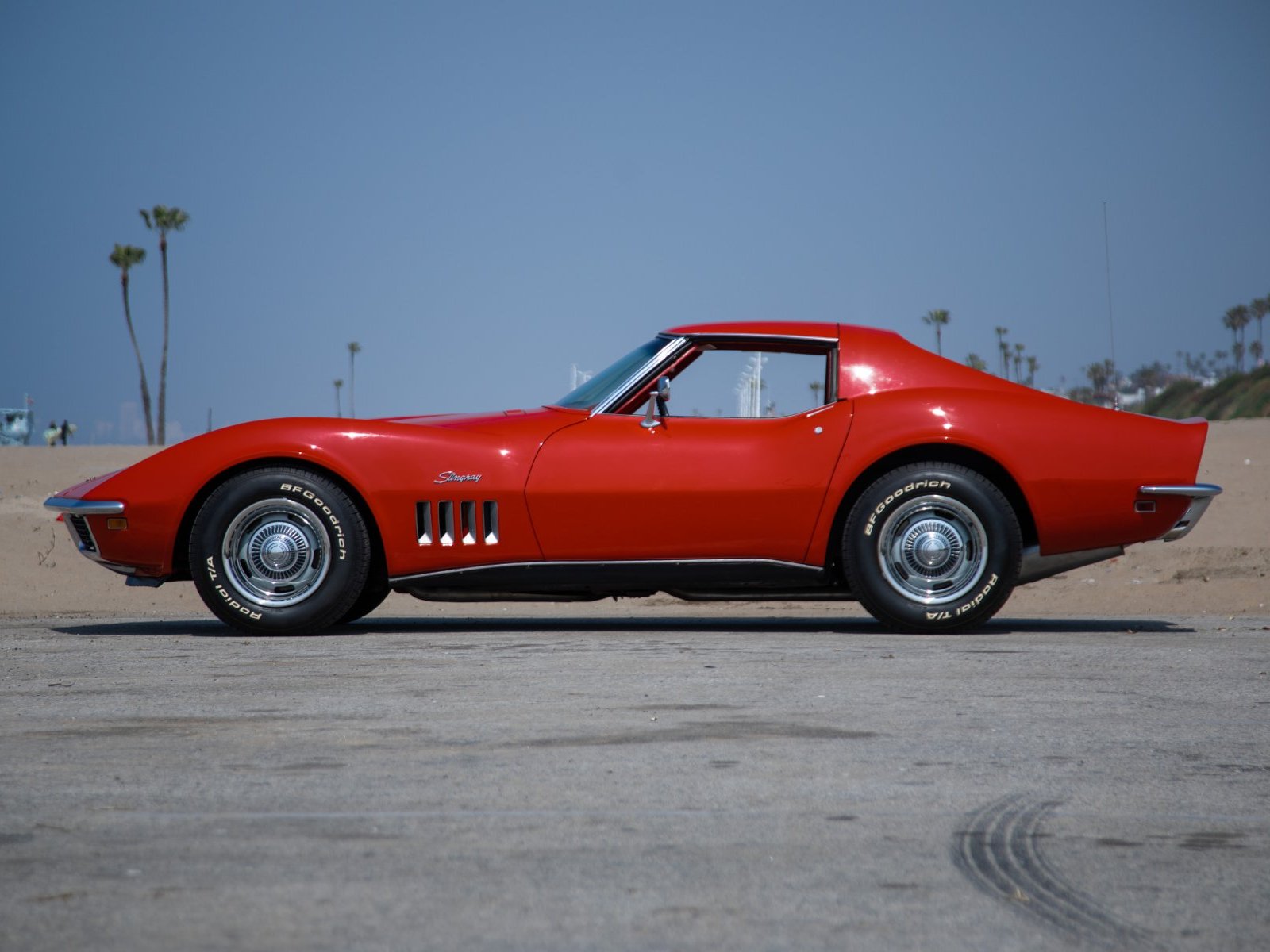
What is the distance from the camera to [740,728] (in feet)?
13.3

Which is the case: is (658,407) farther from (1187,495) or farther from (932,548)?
(1187,495)

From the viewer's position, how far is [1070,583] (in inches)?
475

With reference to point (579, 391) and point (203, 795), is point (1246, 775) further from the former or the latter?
point (579, 391)

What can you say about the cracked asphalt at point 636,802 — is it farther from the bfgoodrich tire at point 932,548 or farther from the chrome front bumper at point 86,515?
the chrome front bumper at point 86,515

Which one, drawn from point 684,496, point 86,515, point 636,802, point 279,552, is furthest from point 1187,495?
point 86,515

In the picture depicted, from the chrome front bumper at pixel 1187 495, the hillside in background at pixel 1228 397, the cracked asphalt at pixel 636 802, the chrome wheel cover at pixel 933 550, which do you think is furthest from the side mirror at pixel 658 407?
the hillside in background at pixel 1228 397

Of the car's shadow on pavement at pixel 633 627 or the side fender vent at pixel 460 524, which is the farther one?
the car's shadow on pavement at pixel 633 627

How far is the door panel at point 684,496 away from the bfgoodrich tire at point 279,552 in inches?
35.5

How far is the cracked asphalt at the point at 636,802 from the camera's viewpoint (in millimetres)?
2391

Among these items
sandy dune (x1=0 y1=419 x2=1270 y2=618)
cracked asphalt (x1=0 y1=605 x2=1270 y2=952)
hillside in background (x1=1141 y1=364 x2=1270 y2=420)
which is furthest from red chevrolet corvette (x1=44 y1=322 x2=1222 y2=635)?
hillside in background (x1=1141 y1=364 x2=1270 y2=420)

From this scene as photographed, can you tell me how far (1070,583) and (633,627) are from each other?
6014 millimetres

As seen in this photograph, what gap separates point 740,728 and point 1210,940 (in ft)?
6.05

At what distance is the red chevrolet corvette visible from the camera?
6.54 m

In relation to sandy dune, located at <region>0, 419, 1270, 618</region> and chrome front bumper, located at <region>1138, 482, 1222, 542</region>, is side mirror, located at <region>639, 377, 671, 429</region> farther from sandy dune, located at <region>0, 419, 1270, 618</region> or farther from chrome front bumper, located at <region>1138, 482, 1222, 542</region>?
sandy dune, located at <region>0, 419, 1270, 618</region>
